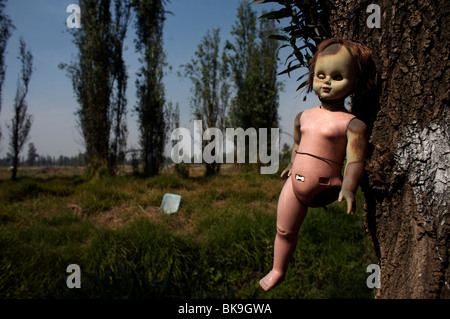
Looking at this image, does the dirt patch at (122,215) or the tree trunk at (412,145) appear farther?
the dirt patch at (122,215)

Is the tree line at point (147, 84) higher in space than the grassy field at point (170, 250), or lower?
higher

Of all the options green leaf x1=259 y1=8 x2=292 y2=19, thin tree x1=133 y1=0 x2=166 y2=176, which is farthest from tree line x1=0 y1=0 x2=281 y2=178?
green leaf x1=259 y1=8 x2=292 y2=19

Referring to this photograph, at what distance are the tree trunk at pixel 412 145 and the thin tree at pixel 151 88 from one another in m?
9.23

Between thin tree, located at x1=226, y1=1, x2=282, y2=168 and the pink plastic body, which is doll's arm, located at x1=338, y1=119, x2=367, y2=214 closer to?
the pink plastic body

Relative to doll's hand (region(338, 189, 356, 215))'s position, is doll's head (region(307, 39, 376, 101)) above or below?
above

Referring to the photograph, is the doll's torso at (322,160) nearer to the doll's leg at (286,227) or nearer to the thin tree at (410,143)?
the doll's leg at (286,227)

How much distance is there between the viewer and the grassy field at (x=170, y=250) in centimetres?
348

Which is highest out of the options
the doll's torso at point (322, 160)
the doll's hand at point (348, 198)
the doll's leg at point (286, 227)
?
the doll's torso at point (322, 160)

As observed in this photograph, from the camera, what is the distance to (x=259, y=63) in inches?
393

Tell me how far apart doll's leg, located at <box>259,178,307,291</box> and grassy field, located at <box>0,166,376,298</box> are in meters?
2.00

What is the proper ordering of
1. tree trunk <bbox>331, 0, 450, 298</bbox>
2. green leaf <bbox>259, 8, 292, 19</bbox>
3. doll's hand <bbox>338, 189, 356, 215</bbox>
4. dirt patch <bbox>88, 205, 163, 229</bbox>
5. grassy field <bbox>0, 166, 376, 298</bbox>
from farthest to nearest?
1. dirt patch <bbox>88, 205, 163, 229</bbox>
2. grassy field <bbox>0, 166, 376, 298</bbox>
3. green leaf <bbox>259, 8, 292, 19</bbox>
4. tree trunk <bbox>331, 0, 450, 298</bbox>
5. doll's hand <bbox>338, 189, 356, 215</bbox>

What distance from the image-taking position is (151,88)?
9.88 meters

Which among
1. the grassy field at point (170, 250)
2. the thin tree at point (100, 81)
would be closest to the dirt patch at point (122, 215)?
the grassy field at point (170, 250)

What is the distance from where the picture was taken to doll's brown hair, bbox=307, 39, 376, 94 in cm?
102
